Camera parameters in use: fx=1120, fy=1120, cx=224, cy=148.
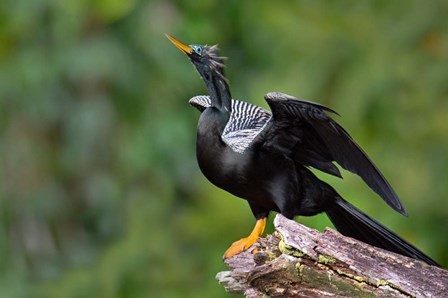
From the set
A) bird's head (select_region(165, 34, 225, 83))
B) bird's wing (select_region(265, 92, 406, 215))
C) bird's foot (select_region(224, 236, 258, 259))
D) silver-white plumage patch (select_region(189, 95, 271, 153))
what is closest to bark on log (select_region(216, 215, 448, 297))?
bird's wing (select_region(265, 92, 406, 215))

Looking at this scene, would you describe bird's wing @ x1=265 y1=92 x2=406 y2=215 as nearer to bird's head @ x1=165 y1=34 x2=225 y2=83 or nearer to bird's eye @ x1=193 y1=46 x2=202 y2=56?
bird's head @ x1=165 y1=34 x2=225 y2=83

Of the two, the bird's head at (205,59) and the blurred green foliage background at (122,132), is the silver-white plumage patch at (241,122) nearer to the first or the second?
the bird's head at (205,59)

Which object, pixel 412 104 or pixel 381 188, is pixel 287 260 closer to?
pixel 381 188

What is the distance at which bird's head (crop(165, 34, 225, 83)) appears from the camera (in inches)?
255

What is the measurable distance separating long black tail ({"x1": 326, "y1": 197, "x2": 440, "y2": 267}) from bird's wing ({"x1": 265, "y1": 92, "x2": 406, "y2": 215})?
0.36m

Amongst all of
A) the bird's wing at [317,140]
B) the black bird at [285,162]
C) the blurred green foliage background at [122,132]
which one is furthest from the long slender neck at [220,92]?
the blurred green foliage background at [122,132]

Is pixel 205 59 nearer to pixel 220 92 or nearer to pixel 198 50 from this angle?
pixel 198 50

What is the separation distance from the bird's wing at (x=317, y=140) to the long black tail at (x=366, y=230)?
0.36m

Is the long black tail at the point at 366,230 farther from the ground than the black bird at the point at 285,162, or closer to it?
closer to it

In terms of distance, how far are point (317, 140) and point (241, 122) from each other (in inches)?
48.7

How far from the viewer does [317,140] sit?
612 cm

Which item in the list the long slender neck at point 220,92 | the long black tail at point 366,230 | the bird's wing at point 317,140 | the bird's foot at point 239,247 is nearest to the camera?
the bird's wing at point 317,140

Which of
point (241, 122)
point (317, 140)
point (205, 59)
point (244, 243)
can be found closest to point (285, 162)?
point (317, 140)

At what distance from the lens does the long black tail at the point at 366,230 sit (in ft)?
20.5
